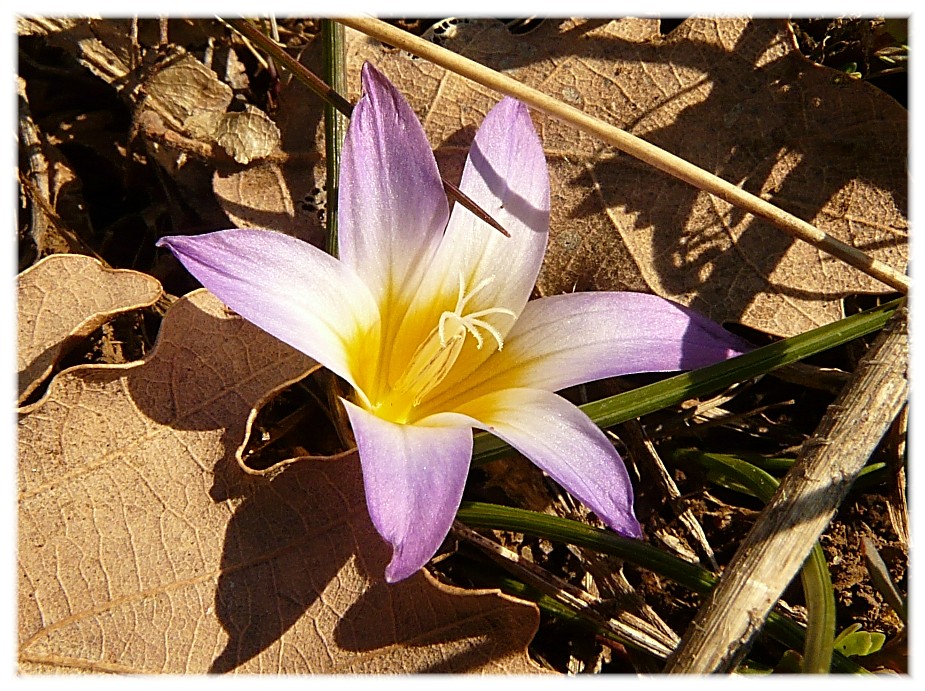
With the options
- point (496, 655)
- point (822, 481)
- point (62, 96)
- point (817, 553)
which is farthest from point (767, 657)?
point (62, 96)

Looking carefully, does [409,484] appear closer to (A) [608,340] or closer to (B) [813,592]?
(A) [608,340]

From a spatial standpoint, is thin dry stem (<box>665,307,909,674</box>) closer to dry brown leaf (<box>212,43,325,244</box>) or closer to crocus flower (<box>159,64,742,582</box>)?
crocus flower (<box>159,64,742,582</box>)

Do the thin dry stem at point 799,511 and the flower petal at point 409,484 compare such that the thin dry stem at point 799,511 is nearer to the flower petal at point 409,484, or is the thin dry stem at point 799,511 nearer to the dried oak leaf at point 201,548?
the dried oak leaf at point 201,548

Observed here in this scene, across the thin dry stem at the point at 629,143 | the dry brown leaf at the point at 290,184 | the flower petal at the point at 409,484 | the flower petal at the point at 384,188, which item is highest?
the thin dry stem at the point at 629,143

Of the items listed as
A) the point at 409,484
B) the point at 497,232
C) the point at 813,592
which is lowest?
the point at 813,592

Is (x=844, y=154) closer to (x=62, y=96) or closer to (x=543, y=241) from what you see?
(x=543, y=241)

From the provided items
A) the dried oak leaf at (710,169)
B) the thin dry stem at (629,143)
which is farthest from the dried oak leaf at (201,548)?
the dried oak leaf at (710,169)

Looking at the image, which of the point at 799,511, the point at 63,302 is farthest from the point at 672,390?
the point at 63,302
